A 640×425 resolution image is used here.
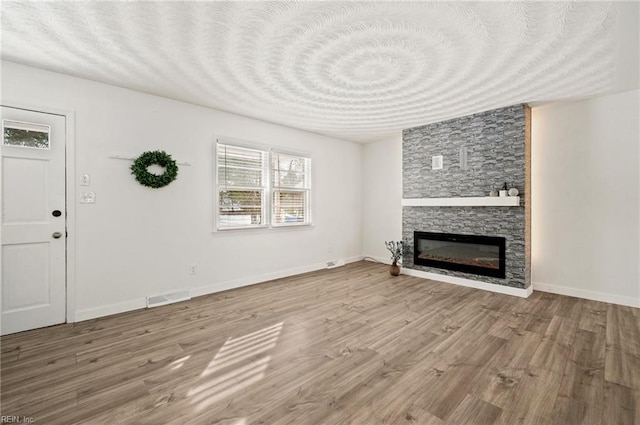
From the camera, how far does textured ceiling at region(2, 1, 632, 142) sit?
2023 millimetres

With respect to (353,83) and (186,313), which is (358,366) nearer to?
(186,313)

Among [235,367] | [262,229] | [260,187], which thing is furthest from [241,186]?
[235,367]

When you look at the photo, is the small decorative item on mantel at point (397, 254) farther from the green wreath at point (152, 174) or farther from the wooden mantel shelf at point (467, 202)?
the green wreath at point (152, 174)

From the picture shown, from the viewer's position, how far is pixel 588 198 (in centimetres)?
375

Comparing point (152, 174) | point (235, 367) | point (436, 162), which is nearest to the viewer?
point (235, 367)

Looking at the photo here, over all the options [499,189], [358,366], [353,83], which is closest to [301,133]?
[353,83]

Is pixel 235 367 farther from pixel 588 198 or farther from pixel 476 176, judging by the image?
pixel 588 198

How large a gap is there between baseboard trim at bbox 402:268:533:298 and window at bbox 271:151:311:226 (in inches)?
87.1

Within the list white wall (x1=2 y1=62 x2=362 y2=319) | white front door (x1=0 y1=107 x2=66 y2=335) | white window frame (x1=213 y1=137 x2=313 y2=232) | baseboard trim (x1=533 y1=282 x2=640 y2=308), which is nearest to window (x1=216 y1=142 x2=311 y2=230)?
white window frame (x1=213 y1=137 x2=313 y2=232)

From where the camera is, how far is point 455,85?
3225 mm

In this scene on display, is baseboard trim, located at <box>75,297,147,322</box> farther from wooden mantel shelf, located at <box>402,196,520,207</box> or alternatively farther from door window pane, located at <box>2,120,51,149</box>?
wooden mantel shelf, located at <box>402,196,520,207</box>

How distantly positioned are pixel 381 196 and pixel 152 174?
14.2 ft

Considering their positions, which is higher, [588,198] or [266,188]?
[266,188]

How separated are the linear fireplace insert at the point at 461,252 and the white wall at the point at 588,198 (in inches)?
23.2
